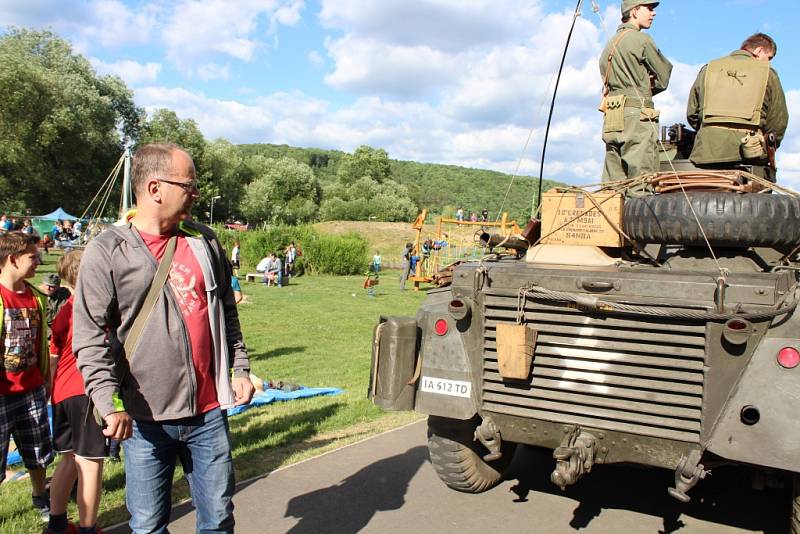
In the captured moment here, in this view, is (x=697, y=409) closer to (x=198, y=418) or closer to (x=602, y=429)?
(x=602, y=429)

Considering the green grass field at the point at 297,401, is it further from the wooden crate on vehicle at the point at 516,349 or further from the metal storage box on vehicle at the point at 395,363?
the wooden crate on vehicle at the point at 516,349

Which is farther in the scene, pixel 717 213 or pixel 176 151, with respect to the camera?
pixel 717 213

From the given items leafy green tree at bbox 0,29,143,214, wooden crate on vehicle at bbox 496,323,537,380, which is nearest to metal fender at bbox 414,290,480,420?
wooden crate on vehicle at bbox 496,323,537,380

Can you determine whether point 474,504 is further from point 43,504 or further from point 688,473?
point 43,504

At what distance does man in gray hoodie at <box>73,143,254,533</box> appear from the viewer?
2.84 meters

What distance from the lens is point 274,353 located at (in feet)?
37.6

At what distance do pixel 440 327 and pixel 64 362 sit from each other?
2186 mm

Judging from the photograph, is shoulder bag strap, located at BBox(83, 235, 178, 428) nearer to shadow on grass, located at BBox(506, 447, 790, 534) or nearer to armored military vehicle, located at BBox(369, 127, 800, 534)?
armored military vehicle, located at BBox(369, 127, 800, 534)

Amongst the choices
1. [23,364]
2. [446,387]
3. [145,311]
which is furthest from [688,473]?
[23,364]

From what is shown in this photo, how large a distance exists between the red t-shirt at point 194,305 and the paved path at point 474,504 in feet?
5.43

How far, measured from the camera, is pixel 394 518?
4562 millimetres

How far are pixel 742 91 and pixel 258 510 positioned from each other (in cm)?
490

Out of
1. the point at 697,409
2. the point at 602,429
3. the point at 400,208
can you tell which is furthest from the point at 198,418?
the point at 400,208

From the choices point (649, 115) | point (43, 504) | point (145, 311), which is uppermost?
point (649, 115)
